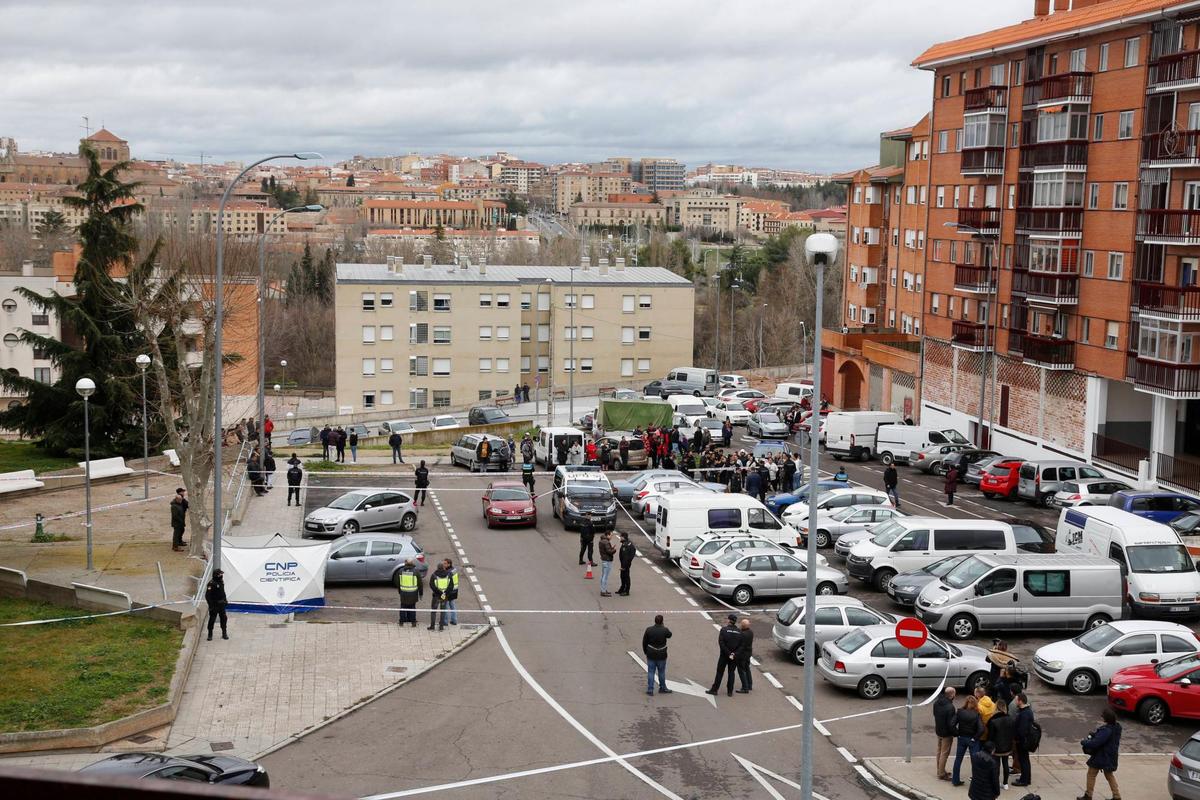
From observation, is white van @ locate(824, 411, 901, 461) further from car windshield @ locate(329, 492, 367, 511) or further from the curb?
the curb

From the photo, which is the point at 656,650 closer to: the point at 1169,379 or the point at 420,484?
the point at 420,484

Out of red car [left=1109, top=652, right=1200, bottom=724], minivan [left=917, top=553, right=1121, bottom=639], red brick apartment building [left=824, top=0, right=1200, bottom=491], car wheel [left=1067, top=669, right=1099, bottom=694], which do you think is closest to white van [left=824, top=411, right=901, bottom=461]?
red brick apartment building [left=824, top=0, right=1200, bottom=491]

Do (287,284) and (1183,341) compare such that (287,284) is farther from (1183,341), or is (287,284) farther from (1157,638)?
(1157,638)

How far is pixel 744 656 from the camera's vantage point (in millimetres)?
20953

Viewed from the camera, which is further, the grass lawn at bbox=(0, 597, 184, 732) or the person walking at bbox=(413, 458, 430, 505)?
the person walking at bbox=(413, 458, 430, 505)

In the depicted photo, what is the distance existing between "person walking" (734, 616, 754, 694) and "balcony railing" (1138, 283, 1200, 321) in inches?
984

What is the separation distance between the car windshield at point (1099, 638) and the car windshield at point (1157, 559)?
5264 mm

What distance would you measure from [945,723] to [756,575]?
10.6 m

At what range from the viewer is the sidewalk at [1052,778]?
16.8 metres

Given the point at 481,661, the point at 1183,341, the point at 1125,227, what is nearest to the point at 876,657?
the point at 481,661

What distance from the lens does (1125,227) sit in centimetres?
4328

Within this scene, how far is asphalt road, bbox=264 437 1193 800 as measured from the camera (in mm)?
17156

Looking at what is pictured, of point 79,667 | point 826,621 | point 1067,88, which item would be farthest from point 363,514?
point 1067,88

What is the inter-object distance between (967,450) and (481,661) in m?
27.3
